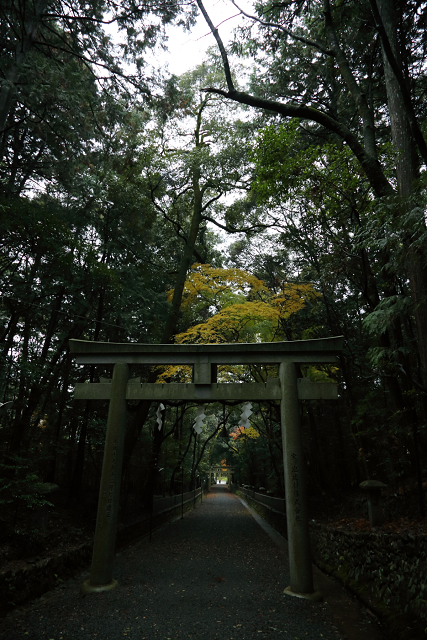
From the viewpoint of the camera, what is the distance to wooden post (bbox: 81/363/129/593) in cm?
534

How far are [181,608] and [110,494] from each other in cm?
187

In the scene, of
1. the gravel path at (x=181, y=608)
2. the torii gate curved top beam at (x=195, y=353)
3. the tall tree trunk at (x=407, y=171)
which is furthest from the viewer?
the torii gate curved top beam at (x=195, y=353)

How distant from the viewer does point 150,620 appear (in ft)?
14.1

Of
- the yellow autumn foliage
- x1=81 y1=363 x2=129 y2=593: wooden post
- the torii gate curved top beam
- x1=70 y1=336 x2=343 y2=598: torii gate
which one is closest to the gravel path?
x1=81 y1=363 x2=129 y2=593: wooden post

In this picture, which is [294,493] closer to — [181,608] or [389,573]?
[389,573]

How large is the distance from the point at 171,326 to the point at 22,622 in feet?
28.8

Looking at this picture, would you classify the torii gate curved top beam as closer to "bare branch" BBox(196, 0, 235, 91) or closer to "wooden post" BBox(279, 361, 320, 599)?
"wooden post" BBox(279, 361, 320, 599)

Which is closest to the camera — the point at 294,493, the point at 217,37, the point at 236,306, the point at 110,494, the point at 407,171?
the point at 294,493

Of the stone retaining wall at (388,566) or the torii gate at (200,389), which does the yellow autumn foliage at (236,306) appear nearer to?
the torii gate at (200,389)

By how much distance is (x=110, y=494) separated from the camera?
221 inches

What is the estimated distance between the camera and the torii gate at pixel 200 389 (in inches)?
216

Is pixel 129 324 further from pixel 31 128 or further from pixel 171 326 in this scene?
pixel 31 128

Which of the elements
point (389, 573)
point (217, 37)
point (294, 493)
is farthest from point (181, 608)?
point (217, 37)

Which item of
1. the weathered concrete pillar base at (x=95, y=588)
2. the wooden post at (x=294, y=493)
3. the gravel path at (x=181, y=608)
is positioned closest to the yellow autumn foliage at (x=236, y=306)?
the wooden post at (x=294, y=493)
